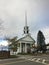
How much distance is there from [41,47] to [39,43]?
7.08m

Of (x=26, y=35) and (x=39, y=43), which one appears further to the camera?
(x=39, y=43)

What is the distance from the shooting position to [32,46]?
174 feet

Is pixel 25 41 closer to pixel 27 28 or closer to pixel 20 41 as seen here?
pixel 20 41

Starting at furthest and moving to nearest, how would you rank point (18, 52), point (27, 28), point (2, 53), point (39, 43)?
point (39, 43) < point (27, 28) < point (18, 52) < point (2, 53)

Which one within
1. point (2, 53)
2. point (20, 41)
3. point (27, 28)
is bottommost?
point (2, 53)

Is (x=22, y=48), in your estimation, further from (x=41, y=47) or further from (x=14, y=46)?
(x=41, y=47)

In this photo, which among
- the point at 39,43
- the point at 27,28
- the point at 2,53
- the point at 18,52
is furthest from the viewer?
the point at 39,43

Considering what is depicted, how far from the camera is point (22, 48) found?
51.8 metres

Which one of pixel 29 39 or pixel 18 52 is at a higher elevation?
pixel 29 39

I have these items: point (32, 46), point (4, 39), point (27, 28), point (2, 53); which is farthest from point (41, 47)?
point (2, 53)

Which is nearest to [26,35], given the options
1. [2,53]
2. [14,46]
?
[14,46]

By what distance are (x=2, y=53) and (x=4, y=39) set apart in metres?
28.2

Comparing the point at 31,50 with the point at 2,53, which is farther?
the point at 31,50

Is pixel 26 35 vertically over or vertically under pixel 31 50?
over
